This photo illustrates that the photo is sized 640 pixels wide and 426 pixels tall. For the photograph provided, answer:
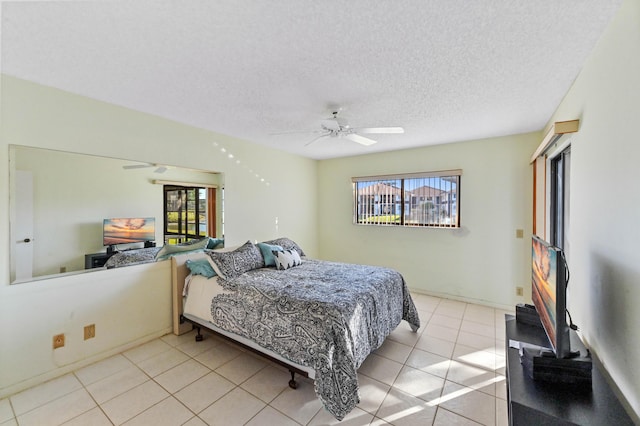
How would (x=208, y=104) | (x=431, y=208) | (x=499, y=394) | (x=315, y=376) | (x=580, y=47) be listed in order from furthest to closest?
(x=431, y=208), (x=208, y=104), (x=499, y=394), (x=315, y=376), (x=580, y=47)

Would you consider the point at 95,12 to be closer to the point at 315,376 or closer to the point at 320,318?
the point at 320,318

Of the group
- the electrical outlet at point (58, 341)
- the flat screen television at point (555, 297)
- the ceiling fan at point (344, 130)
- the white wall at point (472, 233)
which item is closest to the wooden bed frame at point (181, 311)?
the electrical outlet at point (58, 341)

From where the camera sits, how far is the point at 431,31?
149cm

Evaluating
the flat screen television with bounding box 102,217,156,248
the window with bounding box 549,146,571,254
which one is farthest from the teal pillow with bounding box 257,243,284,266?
the window with bounding box 549,146,571,254

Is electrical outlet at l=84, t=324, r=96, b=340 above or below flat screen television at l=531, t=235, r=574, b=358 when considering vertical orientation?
below

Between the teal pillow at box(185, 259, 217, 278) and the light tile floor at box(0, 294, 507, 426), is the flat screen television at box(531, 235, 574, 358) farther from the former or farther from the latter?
the teal pillow at box(185, 259, 217, 278)

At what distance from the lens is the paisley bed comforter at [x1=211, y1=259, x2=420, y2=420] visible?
180 centimetres

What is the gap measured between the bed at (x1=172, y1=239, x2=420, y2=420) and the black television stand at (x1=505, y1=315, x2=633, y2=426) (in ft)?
3.16

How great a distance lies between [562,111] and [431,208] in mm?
2026

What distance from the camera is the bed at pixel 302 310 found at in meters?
1.83

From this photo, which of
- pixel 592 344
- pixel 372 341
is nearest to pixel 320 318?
pixel 372 341

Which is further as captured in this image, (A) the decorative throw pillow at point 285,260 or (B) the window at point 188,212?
(A) the decorative throw pillow at point 285,260

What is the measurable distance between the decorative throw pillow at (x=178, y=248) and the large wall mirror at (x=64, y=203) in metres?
0.30

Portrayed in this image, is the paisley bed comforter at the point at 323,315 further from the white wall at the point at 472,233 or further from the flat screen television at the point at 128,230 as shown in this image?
the white wall at the point at 472,233
